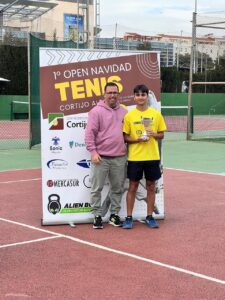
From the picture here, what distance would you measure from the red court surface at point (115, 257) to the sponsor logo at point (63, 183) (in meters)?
0.54

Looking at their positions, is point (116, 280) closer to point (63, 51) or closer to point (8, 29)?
point (63, 51)

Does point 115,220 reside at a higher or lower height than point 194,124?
higher

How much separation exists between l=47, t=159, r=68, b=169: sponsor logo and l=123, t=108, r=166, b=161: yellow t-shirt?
855 millimetres

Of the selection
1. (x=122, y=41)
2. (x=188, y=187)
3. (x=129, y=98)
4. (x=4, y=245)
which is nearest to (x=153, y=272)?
(x=4, y=245)

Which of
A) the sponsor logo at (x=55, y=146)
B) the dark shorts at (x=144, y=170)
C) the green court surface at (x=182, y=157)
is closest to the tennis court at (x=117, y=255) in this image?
the dark shorts at (x=144, y=170)

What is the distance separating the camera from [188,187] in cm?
1011

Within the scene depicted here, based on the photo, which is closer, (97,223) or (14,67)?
(97,223)

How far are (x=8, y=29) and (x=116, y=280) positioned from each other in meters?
39.9

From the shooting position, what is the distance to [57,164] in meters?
7.13

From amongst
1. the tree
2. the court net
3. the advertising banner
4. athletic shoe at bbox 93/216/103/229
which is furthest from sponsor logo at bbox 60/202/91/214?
the tree

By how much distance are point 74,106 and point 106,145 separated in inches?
26.3

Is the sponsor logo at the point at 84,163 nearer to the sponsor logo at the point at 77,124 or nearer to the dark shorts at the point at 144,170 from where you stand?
the sponsor logo at the point at 77,124

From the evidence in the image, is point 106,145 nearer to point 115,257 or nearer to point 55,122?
point 55,122

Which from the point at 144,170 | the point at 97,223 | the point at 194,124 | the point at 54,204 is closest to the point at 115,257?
the point at 97,223
